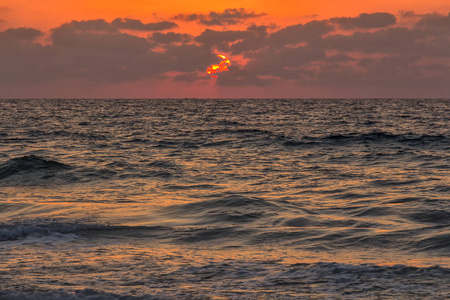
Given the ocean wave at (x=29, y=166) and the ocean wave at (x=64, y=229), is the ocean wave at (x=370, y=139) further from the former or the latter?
the ocean wave at (x=64, y=229)

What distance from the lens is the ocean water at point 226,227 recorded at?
667 cm

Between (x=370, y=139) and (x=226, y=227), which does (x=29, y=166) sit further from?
(x=370, y=139)

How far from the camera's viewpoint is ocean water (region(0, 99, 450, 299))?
6.67m

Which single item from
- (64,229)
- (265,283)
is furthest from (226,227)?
(265,283)

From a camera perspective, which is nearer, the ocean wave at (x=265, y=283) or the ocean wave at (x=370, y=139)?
the ocean wave at (x=265, y=283)

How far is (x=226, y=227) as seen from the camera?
10.5 metres

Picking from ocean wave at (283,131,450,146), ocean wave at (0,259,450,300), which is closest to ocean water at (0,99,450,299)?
ocean wave at (0,259,450,300)

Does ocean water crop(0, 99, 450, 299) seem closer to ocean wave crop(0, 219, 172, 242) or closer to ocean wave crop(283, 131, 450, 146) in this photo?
ocean wave crop(0, 219, 172, 242)

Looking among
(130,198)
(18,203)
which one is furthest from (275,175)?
(18,203)

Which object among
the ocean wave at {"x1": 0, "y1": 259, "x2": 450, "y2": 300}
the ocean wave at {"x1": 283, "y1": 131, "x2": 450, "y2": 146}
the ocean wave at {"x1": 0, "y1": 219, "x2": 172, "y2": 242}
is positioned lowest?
the ocean wave at {"x1": 0, "y1": 219, "x2": 172, "y2": 242}

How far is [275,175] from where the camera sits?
1800 centimetres

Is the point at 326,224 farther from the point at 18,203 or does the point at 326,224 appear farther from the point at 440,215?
the point at 18,203

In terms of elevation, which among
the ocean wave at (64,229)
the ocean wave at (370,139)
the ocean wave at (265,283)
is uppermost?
the ocean wave at (370,139)

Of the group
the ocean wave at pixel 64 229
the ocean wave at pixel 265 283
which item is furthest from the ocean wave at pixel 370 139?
the ocean wave at pixel 265 283
